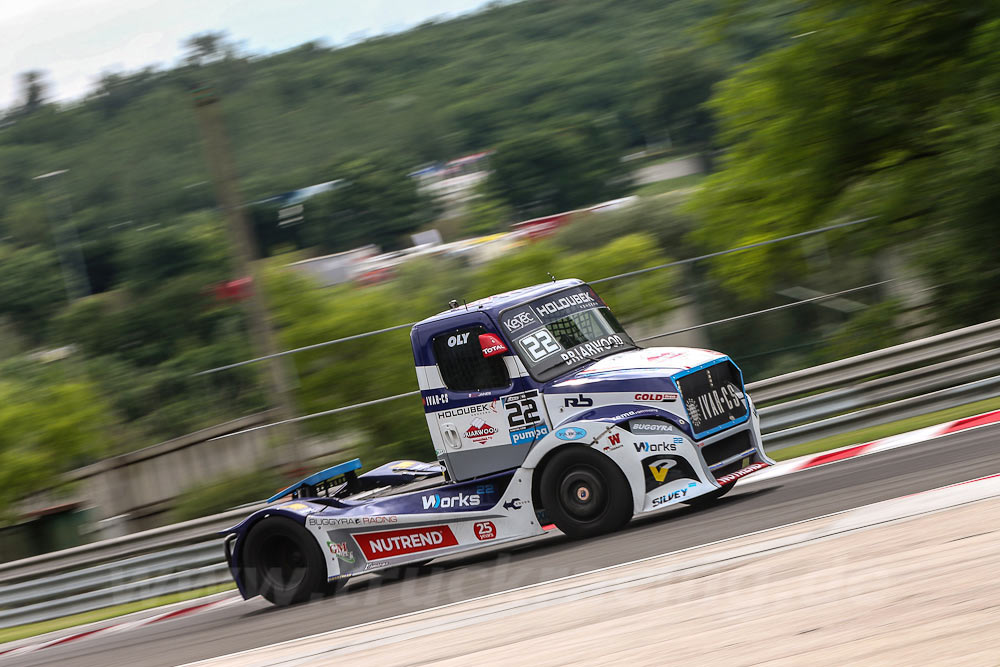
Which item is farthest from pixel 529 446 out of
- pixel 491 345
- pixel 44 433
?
pixel 44 433

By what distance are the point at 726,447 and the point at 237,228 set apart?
9426mm

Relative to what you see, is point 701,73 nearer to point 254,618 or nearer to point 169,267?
point 169,267

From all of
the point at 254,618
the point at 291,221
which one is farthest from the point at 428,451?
the point at 291,221

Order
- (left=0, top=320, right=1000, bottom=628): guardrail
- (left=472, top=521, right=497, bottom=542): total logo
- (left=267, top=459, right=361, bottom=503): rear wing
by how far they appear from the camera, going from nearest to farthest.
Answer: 1. (left=472, top=521, right=497, bottom=542): total logo
2. (left=267, top=459, right=361, bottom=503): rear wing
3. (left=0, top=320, right=1000, bottom=628): guardrail

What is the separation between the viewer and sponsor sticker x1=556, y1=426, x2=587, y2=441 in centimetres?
804

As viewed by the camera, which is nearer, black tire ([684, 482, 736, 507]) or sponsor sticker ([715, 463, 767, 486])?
sponsor sticker ([715, 463, 767, 486])

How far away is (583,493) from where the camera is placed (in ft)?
26.6

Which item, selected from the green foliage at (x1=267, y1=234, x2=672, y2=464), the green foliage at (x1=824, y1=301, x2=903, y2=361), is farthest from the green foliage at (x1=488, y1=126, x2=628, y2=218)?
the green foliage at (x1=824, y1=301, x2=903, y2=361)

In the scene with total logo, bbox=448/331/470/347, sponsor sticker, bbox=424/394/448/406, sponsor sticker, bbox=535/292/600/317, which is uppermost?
sponsor sticker, bbox=535/292/600/317

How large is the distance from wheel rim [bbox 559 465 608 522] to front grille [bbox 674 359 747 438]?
0.81 meters

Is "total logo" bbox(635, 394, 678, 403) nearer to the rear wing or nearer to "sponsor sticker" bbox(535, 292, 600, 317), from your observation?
"sponsor sticker" bbox(535, 292, 600, 317)

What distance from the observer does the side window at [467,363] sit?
8633 millimetres

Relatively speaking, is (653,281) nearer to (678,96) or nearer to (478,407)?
(478,407)

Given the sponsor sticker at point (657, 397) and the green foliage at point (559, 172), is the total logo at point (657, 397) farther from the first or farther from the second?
the green foliage at point (559, 172)
